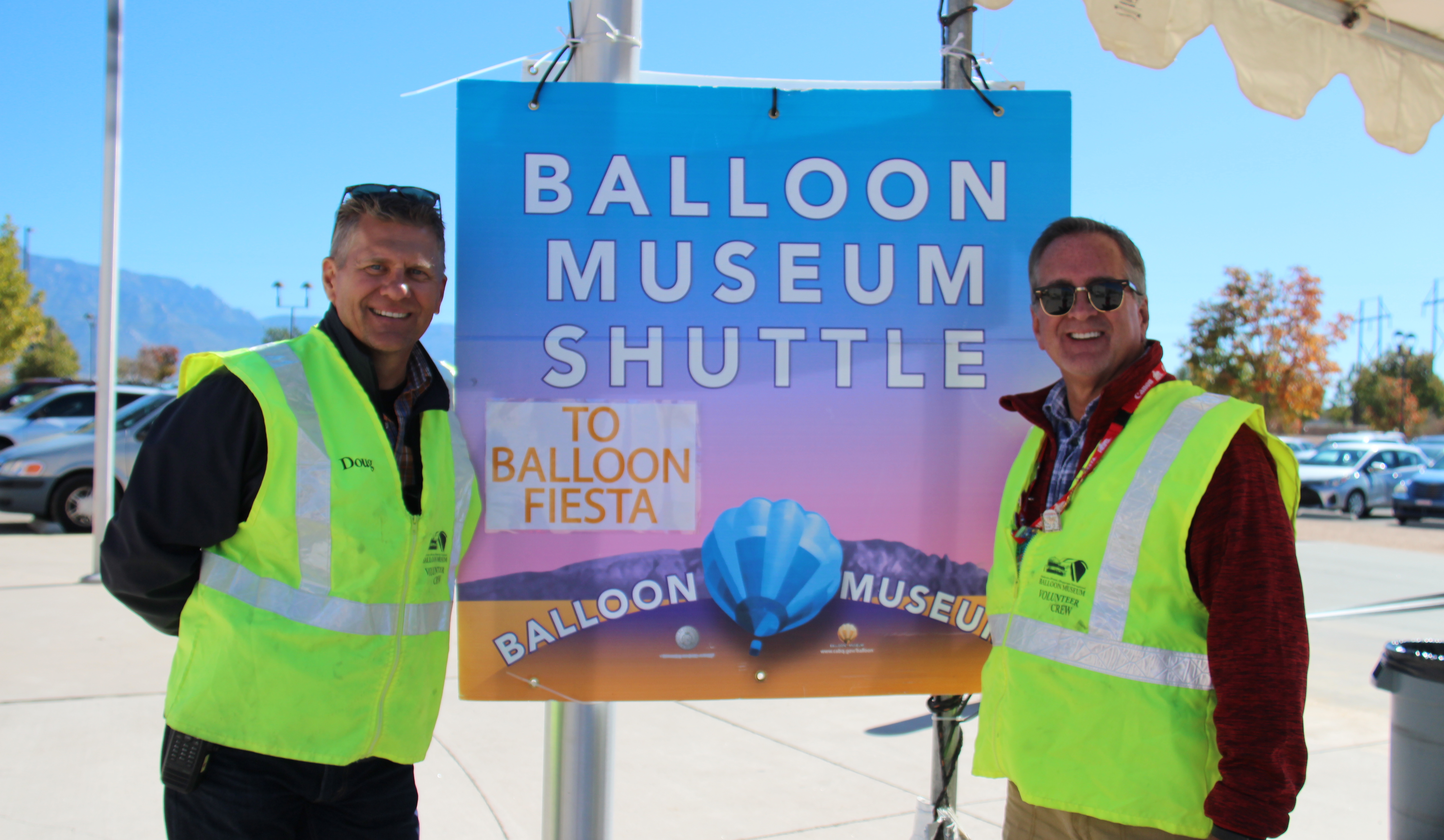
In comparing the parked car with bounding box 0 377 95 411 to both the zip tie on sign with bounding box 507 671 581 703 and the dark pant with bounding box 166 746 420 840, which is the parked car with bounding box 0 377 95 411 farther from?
the dark pant with bounding box 166 746 420 840

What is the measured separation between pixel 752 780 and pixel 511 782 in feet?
3.29

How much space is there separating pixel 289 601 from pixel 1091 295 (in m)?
1.60

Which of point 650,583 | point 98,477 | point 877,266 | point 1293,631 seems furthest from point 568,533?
point 98,477

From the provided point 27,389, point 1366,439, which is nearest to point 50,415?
point 27,389

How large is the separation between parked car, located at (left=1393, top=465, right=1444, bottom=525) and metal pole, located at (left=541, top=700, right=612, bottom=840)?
19.2 meters

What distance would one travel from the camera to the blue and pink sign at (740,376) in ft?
7.39

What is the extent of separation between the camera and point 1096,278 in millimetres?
1842

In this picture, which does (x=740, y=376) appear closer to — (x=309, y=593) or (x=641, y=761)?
(x=309, y=593)

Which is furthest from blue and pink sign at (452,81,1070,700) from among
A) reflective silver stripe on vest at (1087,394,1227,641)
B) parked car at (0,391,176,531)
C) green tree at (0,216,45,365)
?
green tree at (0,216,45,365)

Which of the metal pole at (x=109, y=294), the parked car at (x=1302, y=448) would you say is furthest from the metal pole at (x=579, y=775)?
the parked car at (x=1302, y=448)

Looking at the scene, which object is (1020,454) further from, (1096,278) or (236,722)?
(236,722)

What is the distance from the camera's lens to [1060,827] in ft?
5.67

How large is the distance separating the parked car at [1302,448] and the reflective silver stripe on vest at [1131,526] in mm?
20746

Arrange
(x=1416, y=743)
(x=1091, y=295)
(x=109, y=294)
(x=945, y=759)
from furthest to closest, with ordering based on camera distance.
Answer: (x=109, y=294) < (x=1416, y=743) < (x=945, y=759) < (x=1091, y=295)
